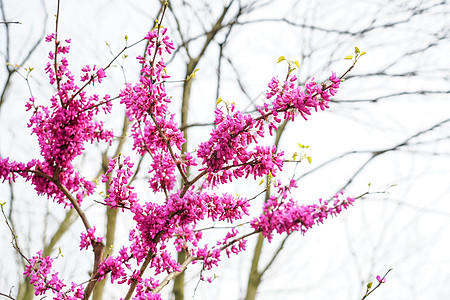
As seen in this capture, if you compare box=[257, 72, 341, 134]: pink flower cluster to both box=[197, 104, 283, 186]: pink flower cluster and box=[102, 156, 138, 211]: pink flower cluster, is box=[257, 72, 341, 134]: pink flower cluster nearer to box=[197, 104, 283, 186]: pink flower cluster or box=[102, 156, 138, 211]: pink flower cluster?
box=[197, 104, 283, 186]: pink flower cluster

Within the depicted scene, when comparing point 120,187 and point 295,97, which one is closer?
point 295,97

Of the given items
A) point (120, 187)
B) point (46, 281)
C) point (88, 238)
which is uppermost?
point (120, 187)

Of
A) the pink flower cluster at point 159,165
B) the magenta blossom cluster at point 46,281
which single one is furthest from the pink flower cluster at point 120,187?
the magenta blossom cluster at point 46,281

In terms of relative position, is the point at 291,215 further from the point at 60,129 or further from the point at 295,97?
the point at 60,129

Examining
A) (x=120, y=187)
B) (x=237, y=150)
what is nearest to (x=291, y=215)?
(x=237, y=150)

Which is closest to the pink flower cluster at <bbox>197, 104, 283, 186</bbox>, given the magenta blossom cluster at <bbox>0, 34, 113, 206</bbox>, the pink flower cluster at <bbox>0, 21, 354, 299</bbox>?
the pink flower cluster at <bbox>0, 21, 354, 299</bbox>

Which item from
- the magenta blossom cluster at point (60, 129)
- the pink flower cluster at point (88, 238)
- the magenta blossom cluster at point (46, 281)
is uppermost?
the magenta blossom cluster at point (60, 129)

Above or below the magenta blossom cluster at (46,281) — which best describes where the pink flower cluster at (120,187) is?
above

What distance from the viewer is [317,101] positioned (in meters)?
1.71

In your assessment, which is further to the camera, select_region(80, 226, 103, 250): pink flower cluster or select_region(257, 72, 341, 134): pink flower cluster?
select_region(80, 226, 103, 250): pink flower cluster

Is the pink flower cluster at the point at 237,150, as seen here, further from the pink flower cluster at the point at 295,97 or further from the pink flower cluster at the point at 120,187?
the pink flower cluster at the point at 120,187

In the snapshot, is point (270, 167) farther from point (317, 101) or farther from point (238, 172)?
point (317, 101)

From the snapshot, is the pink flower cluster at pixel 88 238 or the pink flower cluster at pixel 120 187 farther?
the pink flower cluster at pixel 88 238

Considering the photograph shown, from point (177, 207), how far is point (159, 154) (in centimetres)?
36
